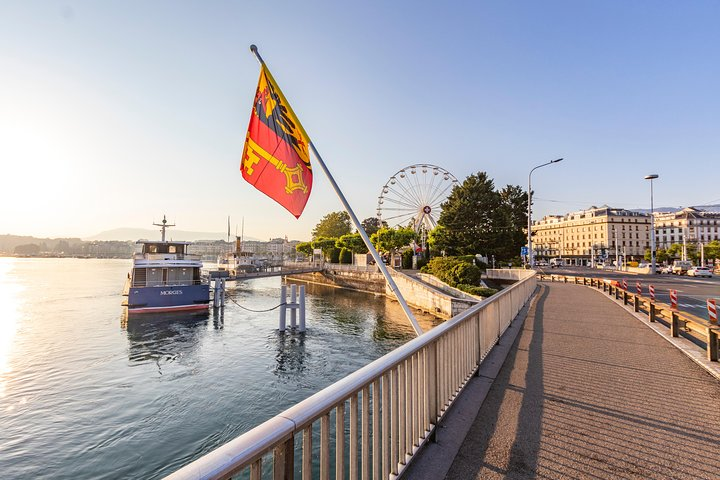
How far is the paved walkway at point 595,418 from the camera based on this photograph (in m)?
3.02

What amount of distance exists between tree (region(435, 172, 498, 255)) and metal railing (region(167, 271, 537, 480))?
40213mm

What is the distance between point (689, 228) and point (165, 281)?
143m

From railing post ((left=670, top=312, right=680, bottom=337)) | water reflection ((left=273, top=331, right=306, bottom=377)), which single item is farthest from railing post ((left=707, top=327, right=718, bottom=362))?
water reflection ((left=273, top=331, right=306, bottom=377))

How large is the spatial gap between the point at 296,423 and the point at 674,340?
29.8ft

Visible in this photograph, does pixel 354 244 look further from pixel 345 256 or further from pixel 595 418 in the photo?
pixel 595 418

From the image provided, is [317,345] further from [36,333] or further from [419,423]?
[36,333]

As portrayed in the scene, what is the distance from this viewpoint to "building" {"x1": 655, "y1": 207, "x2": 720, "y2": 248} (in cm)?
10812

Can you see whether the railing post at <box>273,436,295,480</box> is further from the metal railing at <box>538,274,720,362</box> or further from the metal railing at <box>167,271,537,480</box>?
the metal railing at <box>538,274,720,362</box>

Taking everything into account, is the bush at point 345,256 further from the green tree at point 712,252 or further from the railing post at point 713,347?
the green tree at point 712,252

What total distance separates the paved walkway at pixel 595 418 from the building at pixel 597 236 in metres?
111

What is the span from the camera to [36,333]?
68.2 feet

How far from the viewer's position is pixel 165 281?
91.8 ft

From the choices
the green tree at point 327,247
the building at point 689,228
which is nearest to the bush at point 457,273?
the green tree at point 327,247

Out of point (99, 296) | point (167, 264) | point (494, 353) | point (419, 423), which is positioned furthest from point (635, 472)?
point (99, 296)
